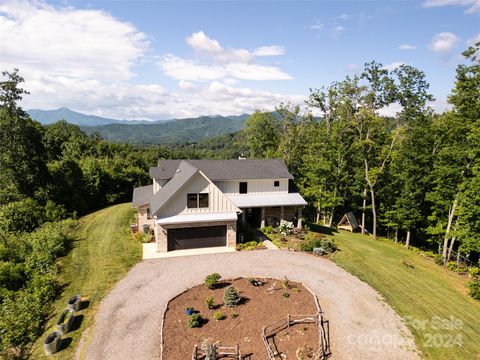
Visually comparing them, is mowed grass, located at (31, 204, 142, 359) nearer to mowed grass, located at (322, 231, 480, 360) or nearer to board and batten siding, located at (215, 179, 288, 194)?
board and batten siding, located at (215, 179, 288, 194)

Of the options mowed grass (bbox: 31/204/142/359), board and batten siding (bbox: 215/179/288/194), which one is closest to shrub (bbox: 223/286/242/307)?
mowed grass (bbox: 31/204/142/359)

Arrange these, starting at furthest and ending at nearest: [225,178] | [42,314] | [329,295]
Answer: [225,178] → [329,295] → [42,314]

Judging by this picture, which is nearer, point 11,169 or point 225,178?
point 225,178

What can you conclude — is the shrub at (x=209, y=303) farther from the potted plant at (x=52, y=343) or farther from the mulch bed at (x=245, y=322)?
the potted plant at (x=52, y=343)

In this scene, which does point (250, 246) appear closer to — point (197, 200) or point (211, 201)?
point (211, 201)

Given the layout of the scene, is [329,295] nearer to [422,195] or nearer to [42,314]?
[42,314]

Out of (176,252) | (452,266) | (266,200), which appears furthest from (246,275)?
(452,266)

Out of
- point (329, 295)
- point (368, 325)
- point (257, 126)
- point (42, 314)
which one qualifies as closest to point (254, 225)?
point (329, 295)

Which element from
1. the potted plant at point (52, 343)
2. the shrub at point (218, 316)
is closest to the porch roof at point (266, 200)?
the shrub at point (218, 316)

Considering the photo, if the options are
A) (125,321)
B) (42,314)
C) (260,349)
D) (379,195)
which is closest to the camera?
(260,349)
